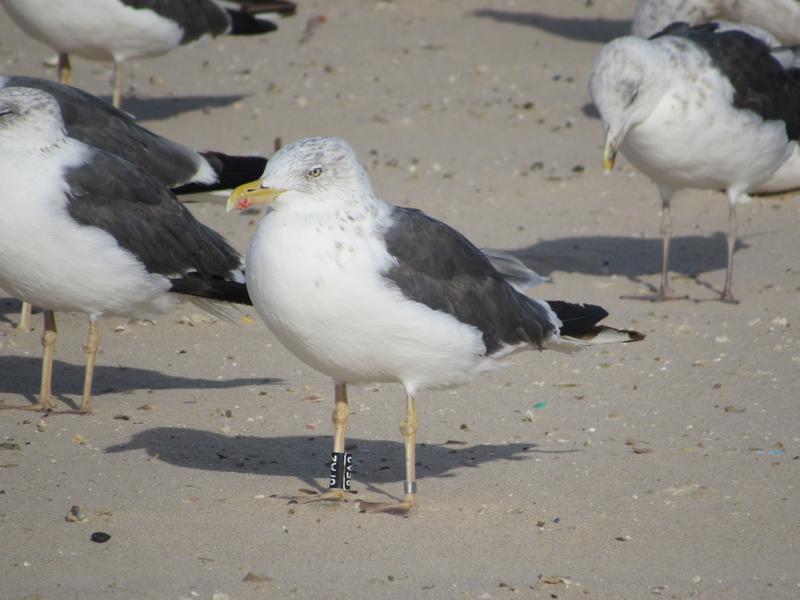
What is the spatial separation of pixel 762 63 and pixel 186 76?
22.3 ft

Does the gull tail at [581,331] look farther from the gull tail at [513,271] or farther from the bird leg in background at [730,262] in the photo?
the bird leg in background at [730,262]

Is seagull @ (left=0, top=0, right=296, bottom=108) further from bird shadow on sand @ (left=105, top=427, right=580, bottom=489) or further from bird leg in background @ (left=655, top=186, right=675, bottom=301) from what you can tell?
bird shadow on sand @ (left=105, top=427, right=580, bottom=489)

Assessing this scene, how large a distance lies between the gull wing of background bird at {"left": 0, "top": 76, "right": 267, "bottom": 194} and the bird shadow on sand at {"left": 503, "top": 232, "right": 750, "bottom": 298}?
2201mm

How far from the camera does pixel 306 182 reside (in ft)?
16.3

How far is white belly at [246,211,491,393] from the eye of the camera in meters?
4.81

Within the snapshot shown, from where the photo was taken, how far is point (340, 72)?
44.3ft

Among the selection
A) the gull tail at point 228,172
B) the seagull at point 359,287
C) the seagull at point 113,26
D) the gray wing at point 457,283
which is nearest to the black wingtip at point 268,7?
the seagull at point 113,26

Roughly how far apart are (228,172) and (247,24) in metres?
5.61

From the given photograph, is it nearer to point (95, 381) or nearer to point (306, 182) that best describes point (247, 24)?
point (95, 381)

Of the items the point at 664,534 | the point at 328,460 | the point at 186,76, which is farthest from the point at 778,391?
the point at 186,76

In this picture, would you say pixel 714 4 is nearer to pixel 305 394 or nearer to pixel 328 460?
pixel 305 394

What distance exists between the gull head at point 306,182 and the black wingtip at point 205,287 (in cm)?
163

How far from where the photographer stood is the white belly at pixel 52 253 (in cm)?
605

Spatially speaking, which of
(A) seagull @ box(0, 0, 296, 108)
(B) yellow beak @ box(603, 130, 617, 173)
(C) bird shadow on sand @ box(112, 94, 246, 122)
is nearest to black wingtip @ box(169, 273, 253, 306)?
(B) yellow beak @ box(603, 130, 617, 173)
